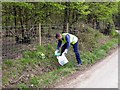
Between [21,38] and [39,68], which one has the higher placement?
[21,38]

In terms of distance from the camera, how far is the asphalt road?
724cm

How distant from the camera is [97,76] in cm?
822

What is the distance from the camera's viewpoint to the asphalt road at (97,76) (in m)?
7.24

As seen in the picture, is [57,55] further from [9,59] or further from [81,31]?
[81,31]

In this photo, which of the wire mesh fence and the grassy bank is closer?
the grassy bank

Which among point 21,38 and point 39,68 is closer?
point 39,68

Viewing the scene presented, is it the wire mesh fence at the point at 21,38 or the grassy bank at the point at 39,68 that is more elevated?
the wire mesh fence at the point at 21,38

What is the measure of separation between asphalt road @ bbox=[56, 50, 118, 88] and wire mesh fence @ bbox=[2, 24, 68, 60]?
227 cm

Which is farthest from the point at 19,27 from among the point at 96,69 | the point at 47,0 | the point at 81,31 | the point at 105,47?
the point at 105,47

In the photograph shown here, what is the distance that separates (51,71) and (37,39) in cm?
201

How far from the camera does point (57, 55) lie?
9164 millimetres

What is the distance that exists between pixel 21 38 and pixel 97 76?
3340mm

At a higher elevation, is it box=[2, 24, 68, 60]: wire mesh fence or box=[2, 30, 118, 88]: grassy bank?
box=[2, 24, 68, 60]: wire mesh fence

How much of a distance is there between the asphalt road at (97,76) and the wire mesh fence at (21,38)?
2268mm
